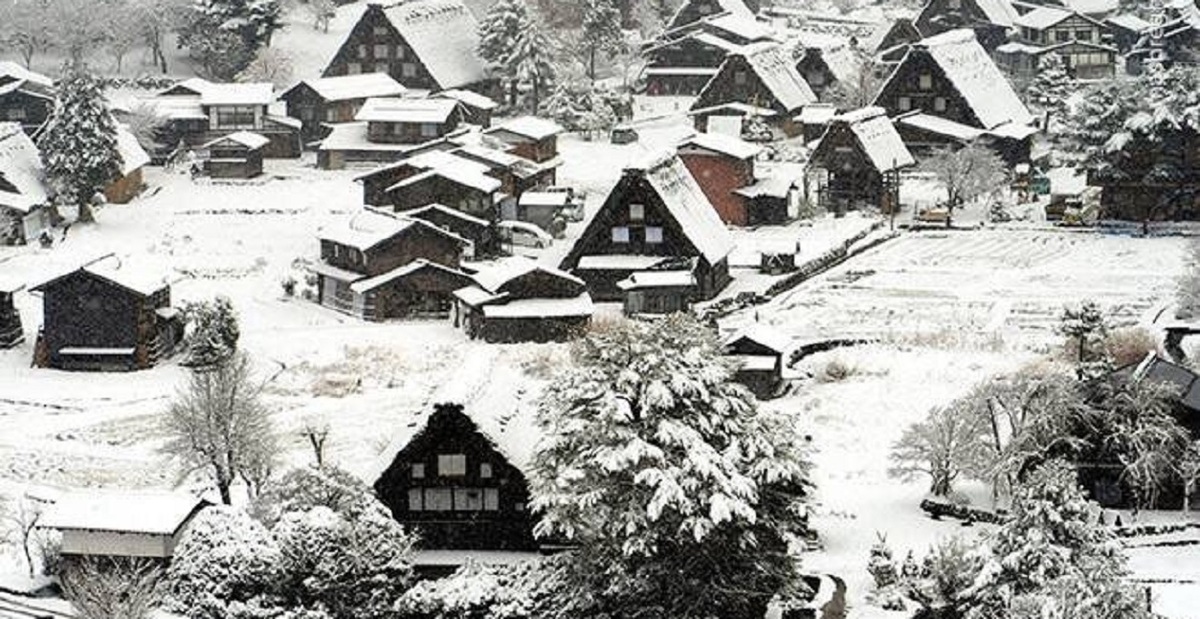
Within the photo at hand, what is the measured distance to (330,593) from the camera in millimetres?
37281

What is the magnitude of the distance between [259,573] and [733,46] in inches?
2543

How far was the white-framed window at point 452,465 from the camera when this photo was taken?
130ft

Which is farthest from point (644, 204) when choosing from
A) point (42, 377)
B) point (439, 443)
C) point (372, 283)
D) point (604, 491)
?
point (604, 491)

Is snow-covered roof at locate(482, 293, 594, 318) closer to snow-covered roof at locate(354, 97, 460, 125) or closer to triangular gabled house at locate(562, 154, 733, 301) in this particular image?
triangular gabled house at locate(562, 154, 733, 301)

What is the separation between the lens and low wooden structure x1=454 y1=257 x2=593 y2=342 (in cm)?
5784

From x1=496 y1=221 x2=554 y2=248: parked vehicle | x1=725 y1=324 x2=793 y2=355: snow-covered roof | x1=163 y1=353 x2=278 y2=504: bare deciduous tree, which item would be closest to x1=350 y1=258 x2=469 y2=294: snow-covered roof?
x1=496 y1=221 x2=554 y2=248: parked vehicle

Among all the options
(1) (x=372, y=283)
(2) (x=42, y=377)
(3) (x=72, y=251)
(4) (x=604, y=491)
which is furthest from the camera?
(3) (x=72, y=251)

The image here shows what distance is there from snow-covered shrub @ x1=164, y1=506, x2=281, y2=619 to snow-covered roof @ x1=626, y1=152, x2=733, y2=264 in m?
28.1

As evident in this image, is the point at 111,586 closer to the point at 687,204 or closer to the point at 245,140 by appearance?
the point at 687,204

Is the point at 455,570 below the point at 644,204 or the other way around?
below

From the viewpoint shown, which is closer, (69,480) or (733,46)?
(69,480)

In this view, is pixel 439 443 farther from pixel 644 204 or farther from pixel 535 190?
pixel 535 190

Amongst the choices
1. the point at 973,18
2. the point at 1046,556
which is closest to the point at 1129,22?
the point at 973,18

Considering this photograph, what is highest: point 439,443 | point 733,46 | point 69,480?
point 733,46
